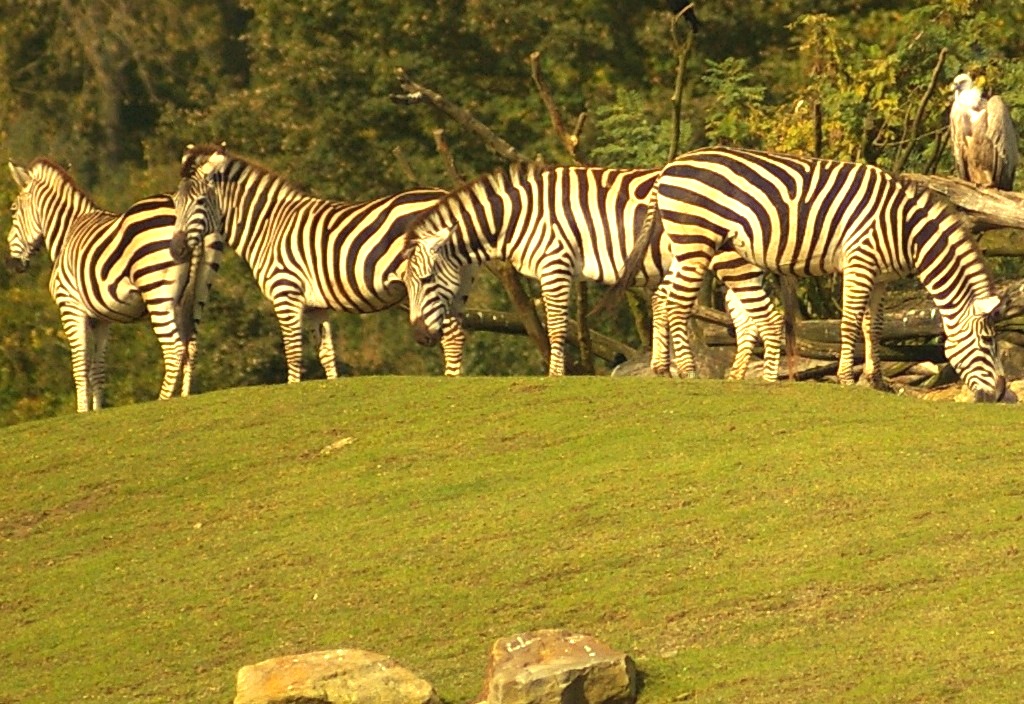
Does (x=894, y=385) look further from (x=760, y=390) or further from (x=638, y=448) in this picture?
(x=638, y=448)

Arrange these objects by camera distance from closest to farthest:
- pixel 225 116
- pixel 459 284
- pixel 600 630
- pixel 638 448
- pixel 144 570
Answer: pixel 600 630
pixel 144 570
pixel 638 448
pixel 459 284
pixel 225 116

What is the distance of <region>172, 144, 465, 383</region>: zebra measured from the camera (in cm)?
1844

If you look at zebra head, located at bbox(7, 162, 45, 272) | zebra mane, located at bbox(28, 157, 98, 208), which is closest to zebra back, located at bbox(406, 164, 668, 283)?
zebra mane, located at bbox(28, 157, 98, 208)

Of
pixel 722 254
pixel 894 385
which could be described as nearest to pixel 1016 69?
pixel 894 385

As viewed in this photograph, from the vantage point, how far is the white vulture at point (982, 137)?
18125 mm

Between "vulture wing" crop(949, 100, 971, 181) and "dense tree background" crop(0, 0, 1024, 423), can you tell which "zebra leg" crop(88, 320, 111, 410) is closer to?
"vulture wing" crop(949, 100, 971, 181)

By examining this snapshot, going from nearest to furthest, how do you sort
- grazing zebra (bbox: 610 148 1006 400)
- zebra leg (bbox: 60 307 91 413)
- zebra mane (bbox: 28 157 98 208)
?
grazing zebra (bbox: 610 148 1006 400) → zebra leg (bbox: 60 307 91 413) → zebra mane (bbox: 28 157 98 208)

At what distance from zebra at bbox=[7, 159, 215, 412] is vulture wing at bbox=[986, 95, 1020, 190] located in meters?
6.02

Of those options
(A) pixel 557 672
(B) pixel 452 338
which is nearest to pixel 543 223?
(B) pixel 452 338

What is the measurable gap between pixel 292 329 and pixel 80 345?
1.82 metres

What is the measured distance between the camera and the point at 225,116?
30.1 m

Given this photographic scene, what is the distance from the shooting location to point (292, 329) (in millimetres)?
18484

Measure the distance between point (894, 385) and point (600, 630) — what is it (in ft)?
25.6

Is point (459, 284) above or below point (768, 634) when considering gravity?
above
